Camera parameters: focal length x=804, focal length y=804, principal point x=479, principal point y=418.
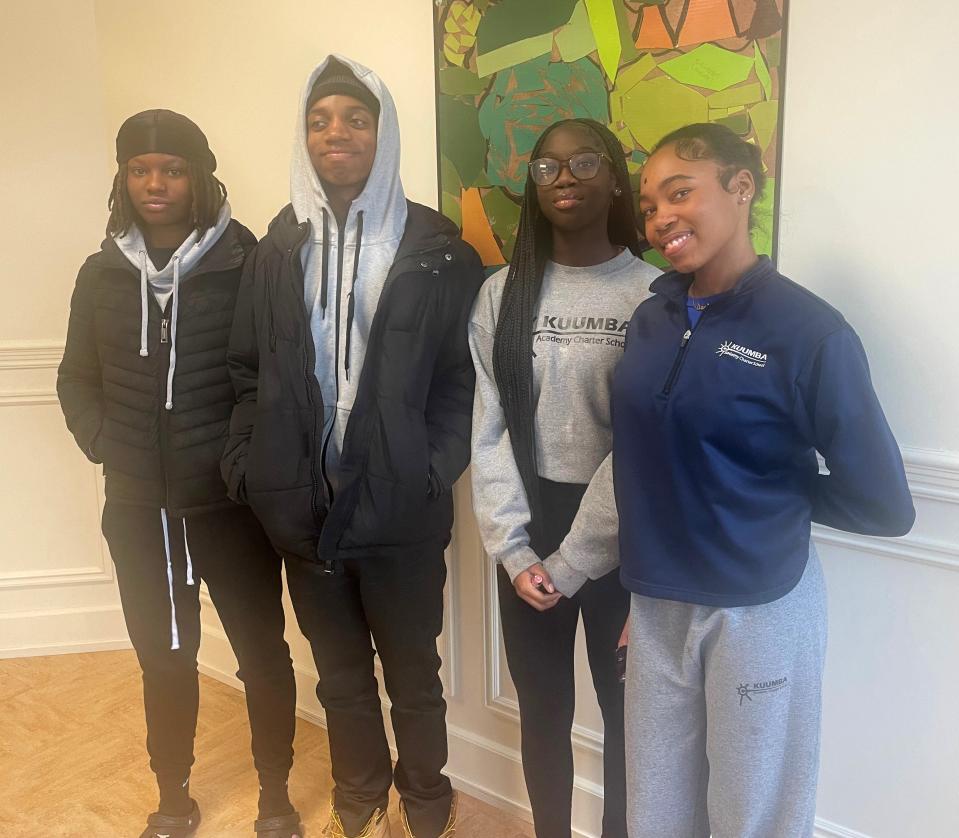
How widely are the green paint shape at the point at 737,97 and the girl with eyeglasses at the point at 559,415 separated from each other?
21 centimetres

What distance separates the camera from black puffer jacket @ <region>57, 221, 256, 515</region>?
65.0 inches

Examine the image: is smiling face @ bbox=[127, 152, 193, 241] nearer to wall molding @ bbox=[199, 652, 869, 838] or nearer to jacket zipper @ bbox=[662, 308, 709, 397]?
jacket zipper @ bbox=[662, 308, 709, 397]

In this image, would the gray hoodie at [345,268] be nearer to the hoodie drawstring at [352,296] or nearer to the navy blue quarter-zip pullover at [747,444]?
the hoodie drawstring at [352,296]

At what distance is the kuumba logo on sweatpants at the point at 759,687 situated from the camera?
3.73 feet

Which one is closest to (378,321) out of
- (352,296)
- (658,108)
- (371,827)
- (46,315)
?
(352,296)

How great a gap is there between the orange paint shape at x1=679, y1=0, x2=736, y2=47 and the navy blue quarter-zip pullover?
51 cm

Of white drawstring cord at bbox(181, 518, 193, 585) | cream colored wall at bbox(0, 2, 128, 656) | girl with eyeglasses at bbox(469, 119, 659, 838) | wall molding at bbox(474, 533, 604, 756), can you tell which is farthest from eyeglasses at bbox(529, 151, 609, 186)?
cream colored wall at bbox(0, 2, 128, 656)

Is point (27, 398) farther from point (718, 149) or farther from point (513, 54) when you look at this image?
point (718, 149)

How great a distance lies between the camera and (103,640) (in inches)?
114

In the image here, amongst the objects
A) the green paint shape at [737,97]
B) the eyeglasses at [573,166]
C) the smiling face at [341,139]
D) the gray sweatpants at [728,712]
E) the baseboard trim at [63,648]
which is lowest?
the baseboard trim at [63,648]

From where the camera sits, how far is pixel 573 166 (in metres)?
1.33

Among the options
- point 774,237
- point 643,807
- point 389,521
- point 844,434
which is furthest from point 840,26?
point 643,807

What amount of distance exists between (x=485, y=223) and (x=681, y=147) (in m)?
0.71

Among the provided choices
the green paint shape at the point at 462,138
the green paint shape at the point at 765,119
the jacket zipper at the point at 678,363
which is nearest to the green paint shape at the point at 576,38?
the green paint shape at the point at 462,138
